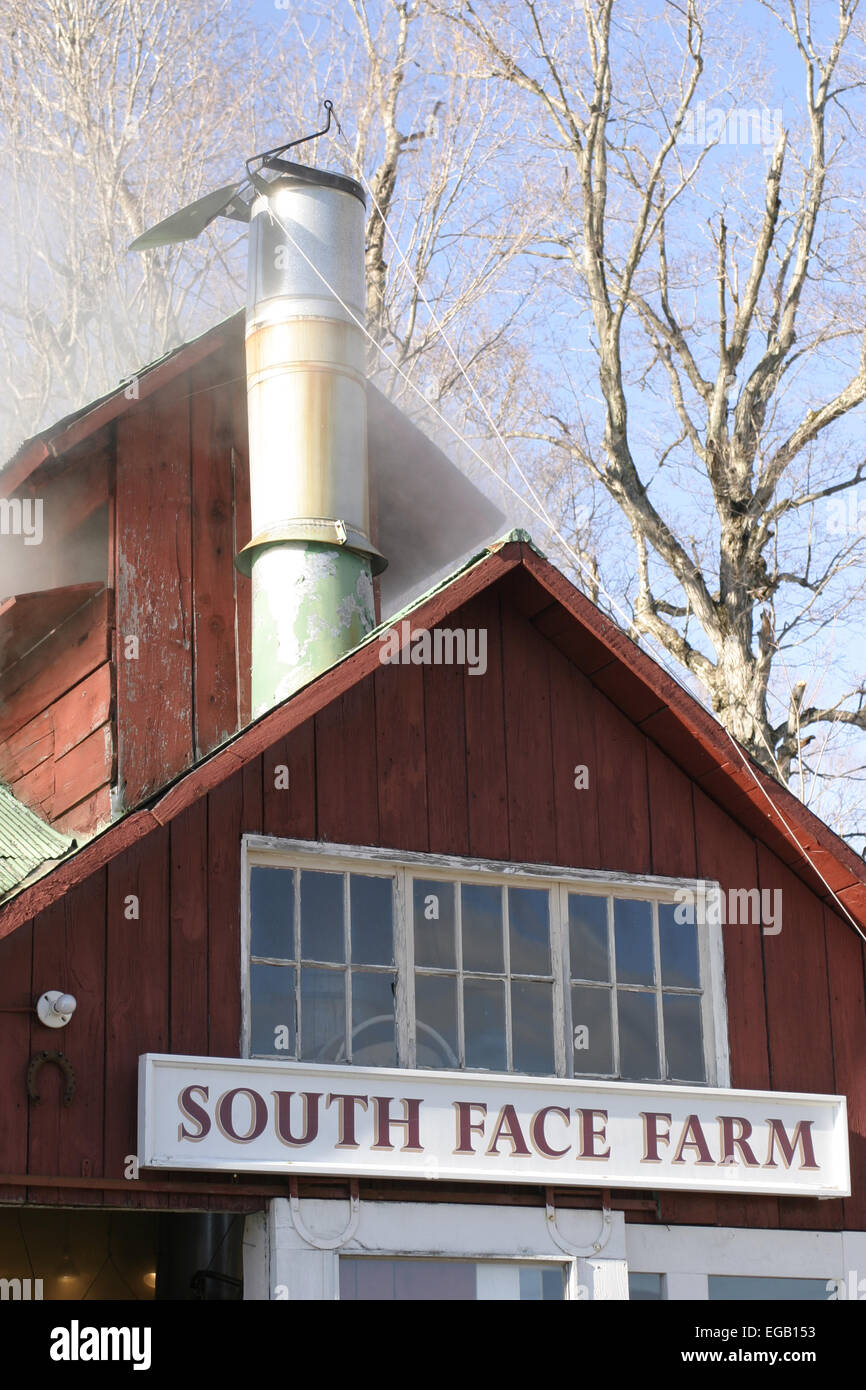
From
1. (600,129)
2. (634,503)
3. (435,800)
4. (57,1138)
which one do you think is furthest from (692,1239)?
(600,129)

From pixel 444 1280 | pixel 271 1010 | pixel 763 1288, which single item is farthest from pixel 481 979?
pixel 763 1288

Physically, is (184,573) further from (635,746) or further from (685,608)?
(685,608)

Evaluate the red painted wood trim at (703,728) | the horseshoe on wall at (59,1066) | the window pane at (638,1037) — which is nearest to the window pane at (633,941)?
the window pane at (638,1037)

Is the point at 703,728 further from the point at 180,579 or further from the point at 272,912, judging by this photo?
the point at 180,579

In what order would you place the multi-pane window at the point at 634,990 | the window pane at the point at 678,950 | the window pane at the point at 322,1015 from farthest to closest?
the window pane at the point at 678,950, the multi-pane window at the point at 634,990, the window pane at the point at 322,1015

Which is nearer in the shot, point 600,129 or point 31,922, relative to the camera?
point 31,922

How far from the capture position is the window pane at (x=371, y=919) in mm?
10664

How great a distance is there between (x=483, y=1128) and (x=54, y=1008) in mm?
Result: 2470

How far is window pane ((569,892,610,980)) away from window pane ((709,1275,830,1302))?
184 centimetres

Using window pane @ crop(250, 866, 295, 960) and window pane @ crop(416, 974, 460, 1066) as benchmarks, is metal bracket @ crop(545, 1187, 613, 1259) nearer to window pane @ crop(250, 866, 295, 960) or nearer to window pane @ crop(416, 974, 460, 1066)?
window pane @ crop(416, 974, 460, 1066)

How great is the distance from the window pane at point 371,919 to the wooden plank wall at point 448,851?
25 centimetres

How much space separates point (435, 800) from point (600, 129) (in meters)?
11.9

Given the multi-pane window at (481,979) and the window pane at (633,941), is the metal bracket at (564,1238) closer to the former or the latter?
the multi-pane window at (481,979)

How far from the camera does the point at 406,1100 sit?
1026cm
